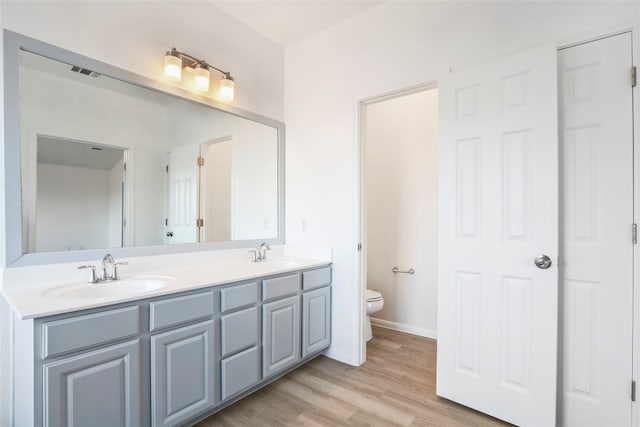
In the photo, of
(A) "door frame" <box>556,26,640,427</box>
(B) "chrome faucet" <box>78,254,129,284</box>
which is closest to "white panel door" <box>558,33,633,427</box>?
(A) "door frame" <box>556,26,640,427</box>

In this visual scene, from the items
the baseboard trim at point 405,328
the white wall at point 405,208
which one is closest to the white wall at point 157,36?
the white wall at point 405,208

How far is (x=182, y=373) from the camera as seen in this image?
1551 mm

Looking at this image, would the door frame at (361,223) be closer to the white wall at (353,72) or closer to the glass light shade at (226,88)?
the white wall at (353,72)

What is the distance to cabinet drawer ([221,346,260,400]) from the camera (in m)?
1.75

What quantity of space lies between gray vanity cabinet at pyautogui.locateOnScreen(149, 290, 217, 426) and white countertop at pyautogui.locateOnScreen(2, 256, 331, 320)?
0.09m

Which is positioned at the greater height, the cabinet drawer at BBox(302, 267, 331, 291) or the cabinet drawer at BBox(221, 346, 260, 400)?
the cabinet drawer at BBox(302, 267, 331, 291)

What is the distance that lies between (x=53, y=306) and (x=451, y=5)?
266 centimetres

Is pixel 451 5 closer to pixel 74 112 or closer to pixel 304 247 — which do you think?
pixel 304 247

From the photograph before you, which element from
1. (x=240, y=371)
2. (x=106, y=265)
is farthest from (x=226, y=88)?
(x=240, y=371)

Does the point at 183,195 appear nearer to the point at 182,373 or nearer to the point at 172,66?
the point at 172,66

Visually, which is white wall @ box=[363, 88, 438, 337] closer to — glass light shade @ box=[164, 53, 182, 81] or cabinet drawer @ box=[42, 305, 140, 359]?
Answer: glass light shade @ box=[164, 53, 182, 81]

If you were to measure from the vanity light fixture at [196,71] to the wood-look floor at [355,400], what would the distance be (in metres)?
A: 2.12

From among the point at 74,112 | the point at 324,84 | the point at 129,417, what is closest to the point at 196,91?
the point at 74,112

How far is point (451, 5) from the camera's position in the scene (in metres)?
1.96
